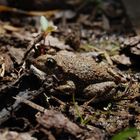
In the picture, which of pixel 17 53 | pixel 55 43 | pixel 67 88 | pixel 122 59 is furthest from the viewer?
pixel 55 43

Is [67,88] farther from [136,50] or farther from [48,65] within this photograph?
[136,50]

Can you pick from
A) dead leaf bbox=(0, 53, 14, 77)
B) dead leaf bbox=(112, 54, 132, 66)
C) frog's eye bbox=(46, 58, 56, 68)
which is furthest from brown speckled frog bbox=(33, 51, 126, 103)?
dead leaf bbox=(112, 54, 132, 66)

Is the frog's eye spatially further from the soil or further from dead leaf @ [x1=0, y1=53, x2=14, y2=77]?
dead leaf @ [x1=0, y1=53, x2=14, y2=77]

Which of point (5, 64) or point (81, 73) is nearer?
point (81, 73)

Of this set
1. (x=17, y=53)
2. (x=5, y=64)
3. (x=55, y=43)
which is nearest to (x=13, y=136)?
(x=5, y=64)

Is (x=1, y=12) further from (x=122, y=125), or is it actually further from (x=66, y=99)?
(x=122, y=125)

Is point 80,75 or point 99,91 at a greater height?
point 80,75
